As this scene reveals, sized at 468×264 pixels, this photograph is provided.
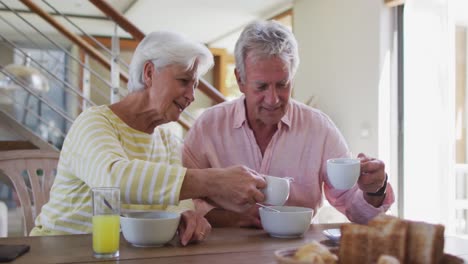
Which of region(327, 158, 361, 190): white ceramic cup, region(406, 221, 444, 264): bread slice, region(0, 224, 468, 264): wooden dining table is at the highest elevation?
region(327, 158, 361, 190): white ceramic cup

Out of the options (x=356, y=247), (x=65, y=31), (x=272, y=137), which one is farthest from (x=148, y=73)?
(x=65, y=31)

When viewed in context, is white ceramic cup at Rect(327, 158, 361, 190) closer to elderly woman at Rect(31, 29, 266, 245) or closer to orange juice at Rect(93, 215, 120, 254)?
elderly woman at Rect(31, 29, 266, 245)

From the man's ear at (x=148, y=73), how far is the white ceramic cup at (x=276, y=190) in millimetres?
554

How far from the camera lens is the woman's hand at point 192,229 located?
3.96 feet

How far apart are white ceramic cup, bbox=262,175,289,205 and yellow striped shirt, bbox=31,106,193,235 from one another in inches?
8.0

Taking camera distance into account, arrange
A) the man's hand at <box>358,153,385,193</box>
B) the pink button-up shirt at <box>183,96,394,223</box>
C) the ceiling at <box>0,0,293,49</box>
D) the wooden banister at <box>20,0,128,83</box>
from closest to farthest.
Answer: the man's hand at <box>358,153,385,193</box> → the pink button-up shirt at <box>183,96,394,223</box> → the wooden banister at <box>20,0,128,83</box> → the ceiling at <box>0,0,293,49</box>

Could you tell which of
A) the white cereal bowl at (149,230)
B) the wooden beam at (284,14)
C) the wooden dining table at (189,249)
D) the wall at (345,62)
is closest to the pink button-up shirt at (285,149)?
the wooden dining table at (189,249)

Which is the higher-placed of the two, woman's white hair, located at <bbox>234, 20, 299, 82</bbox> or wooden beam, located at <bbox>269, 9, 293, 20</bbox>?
wooden beam, located at <bbox>269, 9, 293, 20</bbox>

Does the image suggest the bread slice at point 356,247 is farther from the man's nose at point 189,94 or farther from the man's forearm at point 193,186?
the man's nose at point 189,94

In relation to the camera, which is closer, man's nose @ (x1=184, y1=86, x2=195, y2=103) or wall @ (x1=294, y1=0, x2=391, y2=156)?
man's nose @ (x1=184, y1=86, x2=195, y2=103)

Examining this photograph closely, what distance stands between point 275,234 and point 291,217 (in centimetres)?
7

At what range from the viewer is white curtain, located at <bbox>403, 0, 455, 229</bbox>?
13.1ft

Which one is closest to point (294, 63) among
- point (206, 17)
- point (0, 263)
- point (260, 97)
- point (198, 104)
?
point (260, 97)

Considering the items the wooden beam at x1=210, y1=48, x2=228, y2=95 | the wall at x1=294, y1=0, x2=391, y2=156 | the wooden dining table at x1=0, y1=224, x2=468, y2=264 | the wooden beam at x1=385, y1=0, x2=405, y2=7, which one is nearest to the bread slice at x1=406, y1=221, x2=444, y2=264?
the wooden dining table at x1=0, y1=224, x2=468, y2=264
